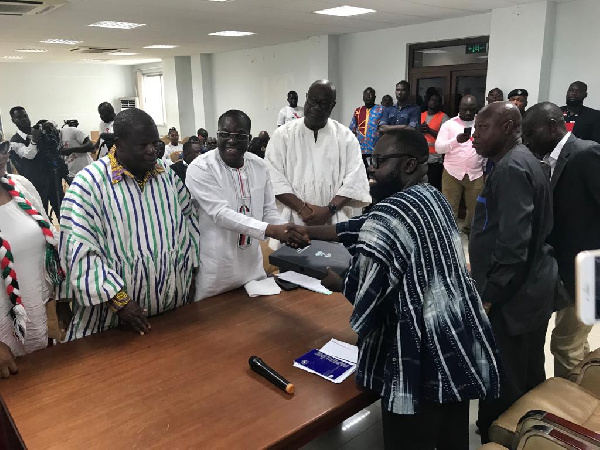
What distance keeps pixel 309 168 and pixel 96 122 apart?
16110mm

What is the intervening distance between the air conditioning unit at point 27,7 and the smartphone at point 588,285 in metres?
6.21

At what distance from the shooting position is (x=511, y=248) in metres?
1.80

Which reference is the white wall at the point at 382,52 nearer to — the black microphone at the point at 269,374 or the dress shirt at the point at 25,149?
the dress shirt at the point at 25,149

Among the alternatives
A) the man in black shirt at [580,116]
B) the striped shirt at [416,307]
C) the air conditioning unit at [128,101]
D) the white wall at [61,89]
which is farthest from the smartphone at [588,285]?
the air conditioning unit at [128,101]

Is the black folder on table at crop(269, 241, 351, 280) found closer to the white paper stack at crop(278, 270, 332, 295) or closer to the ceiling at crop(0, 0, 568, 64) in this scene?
the white paper stack at crop(278, 270, 332, 295)

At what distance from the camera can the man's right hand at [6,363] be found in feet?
4.70

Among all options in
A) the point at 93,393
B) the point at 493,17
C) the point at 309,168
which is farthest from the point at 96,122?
the point at 93,393

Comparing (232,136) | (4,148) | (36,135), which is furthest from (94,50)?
(4,148)

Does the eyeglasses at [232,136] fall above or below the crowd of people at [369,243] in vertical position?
above

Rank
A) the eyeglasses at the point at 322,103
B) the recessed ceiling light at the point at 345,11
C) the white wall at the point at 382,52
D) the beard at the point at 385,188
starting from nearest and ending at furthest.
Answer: the beard at the point at 385,188
the eyeglasses at the point at 322,103
the recessed ceiling light at the point at 345,11
the white wall at the point at 382,52

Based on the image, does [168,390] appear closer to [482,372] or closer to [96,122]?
[482,372]

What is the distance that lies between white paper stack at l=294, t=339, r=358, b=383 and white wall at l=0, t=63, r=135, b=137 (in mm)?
16051

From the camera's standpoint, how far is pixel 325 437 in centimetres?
229

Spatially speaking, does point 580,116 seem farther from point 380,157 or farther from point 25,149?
point 25,149
